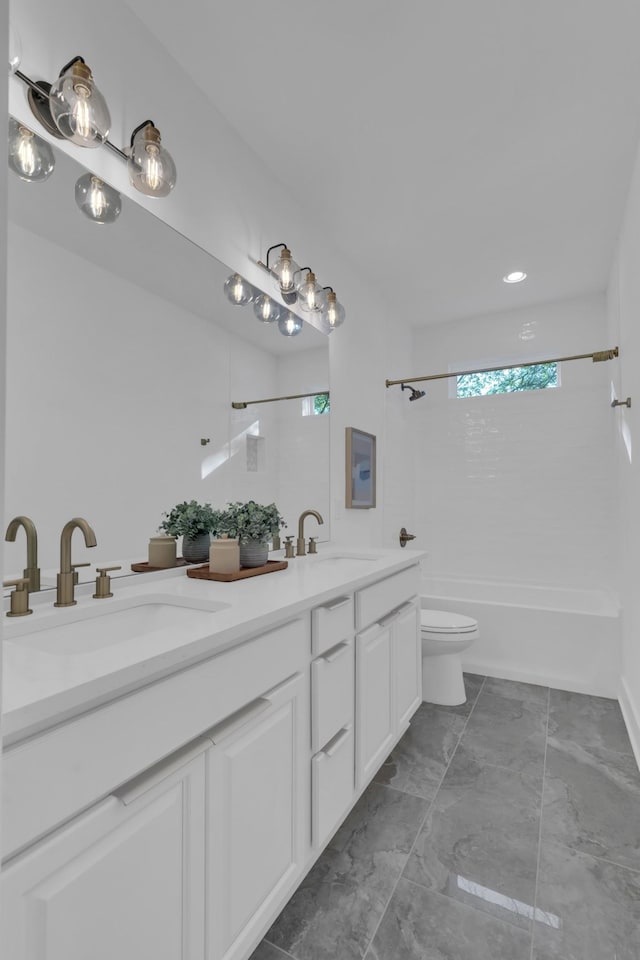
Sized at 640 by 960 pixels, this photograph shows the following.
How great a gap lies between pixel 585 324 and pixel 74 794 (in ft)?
12.6

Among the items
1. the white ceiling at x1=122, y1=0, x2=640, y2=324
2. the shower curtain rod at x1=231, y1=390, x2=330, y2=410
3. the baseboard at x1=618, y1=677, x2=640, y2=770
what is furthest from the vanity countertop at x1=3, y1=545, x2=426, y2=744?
the white ceiling at x1=122, y1=0, x2=640, y2=324

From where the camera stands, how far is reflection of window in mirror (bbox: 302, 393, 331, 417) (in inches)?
91.3

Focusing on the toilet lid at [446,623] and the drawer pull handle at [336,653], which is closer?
the drawer pull handle at [336,653]

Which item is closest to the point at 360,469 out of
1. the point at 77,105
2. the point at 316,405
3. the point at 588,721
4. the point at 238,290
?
the point at 316,405

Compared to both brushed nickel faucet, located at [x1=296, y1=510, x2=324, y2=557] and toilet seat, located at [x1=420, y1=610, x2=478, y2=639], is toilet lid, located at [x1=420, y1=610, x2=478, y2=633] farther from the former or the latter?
brushed nickel faucet, located at [x1=296, y1=510, x2=324, y2=557]

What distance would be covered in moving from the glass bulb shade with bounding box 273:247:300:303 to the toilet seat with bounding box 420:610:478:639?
5.81ft

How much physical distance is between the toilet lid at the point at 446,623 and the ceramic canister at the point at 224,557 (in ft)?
4.38

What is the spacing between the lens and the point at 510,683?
2865 mm

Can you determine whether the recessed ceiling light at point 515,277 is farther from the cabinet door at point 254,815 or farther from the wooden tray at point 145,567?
the cabinet door at point 254,815

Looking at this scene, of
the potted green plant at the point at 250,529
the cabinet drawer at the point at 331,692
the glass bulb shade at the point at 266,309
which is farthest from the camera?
the glass bulb shade at the point at 266,309

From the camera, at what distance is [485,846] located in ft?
5.08

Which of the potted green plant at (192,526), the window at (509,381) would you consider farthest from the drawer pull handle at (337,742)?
the window at (509,381)

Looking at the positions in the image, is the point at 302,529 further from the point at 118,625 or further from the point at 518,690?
the point at 518,690

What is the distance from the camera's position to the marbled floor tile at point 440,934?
118 cm
